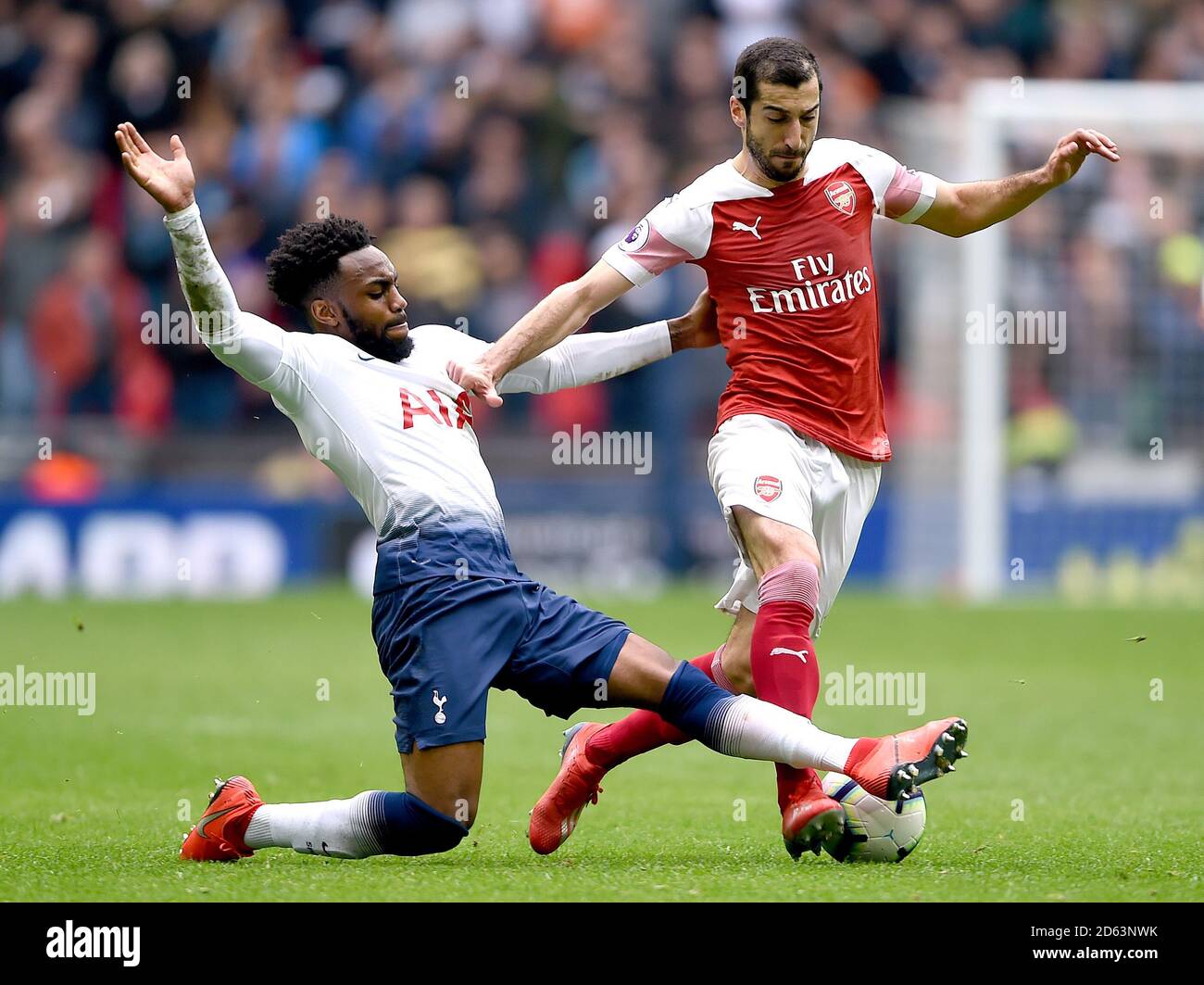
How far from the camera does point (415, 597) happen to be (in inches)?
211

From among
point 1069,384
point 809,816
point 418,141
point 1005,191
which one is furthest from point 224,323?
point 418,141

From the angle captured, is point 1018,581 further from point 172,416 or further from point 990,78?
point 172,416

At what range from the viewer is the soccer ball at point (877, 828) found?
17.7 ft

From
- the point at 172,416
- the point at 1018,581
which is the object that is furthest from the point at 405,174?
the point at 1018,581

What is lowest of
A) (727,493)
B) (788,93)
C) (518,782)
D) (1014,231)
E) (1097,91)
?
(518,782)

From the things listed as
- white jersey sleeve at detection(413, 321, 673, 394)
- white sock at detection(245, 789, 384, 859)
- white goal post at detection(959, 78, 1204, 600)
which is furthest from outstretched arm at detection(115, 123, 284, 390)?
white goal post at detection(959, 78, 1204, 600)

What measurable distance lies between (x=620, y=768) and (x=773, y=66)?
355 cm

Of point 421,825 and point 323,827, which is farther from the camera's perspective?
point 323,827

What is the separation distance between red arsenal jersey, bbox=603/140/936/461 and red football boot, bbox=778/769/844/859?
1.18 m

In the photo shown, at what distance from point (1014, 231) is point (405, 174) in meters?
5.40

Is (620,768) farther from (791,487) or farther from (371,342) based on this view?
(371,342)

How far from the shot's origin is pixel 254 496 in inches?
608

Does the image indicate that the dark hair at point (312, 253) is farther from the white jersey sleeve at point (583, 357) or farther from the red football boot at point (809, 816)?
the red football boot at point (809, 816)

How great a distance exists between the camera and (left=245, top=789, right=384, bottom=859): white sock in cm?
529
